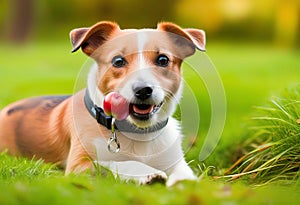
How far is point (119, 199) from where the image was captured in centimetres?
318

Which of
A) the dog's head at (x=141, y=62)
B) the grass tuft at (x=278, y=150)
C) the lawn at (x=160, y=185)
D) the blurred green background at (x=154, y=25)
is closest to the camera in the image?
the lawn at (x=160, y=185)

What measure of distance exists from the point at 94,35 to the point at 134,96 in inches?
30.8

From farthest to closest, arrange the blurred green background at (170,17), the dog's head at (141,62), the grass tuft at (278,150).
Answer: the blurred green background at (170,17), the grass tuft at (278,150), the dog's head at (141,62)

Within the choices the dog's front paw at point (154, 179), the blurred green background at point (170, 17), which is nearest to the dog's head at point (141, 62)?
the dog's front paw at point (154, 179)

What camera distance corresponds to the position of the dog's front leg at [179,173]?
4.14 m

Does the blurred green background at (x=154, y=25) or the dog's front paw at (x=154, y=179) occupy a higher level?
the dog's front paw at (x=154, y=179)

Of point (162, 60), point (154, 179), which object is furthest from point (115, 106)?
point (154, 179)

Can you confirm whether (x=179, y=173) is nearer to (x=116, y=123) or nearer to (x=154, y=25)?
(x=116, y=123)

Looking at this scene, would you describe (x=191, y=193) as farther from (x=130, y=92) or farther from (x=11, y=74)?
(x=11, y=74)

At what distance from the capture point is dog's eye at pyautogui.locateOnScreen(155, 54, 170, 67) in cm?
440

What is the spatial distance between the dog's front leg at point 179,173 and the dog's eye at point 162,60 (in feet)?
2.36

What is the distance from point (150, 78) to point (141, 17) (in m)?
23.0

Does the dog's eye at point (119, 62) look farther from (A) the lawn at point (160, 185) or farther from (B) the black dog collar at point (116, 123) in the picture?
(A) the lawn at point (160, 185)

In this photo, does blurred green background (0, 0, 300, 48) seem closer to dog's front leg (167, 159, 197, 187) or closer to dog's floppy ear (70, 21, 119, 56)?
dog's floppy ear (70, 21, 119, 56)
